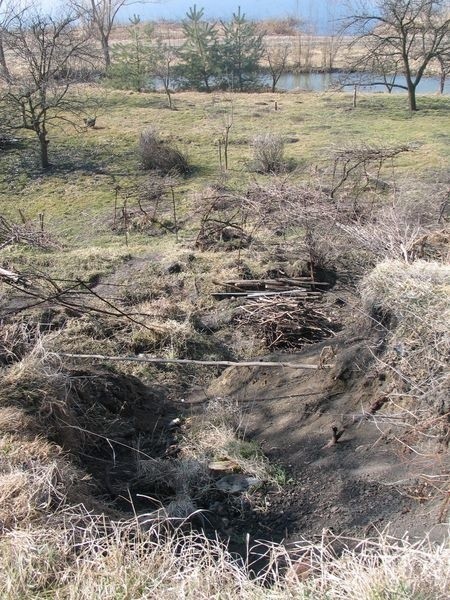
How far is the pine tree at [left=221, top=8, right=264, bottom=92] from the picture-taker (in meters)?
27.3

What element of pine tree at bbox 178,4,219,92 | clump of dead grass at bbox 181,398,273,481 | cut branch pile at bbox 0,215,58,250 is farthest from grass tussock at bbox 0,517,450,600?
pine tree at bbox 178,4,219,92

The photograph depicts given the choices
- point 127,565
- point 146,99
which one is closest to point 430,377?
point 127,565

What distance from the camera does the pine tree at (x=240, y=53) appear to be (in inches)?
1075

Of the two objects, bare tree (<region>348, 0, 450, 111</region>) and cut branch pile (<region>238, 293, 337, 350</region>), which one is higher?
bare tree (<region>348, 0, 450, 111</region>)

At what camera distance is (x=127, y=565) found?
2.60 m

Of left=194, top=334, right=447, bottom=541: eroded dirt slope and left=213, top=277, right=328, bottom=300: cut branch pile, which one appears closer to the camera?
left=194, top=334, right=447, bottom=541: eroded dirt slope

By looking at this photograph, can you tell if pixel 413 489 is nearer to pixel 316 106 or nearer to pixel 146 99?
pixel 316 106

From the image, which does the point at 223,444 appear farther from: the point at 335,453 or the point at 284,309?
the point at 284,309

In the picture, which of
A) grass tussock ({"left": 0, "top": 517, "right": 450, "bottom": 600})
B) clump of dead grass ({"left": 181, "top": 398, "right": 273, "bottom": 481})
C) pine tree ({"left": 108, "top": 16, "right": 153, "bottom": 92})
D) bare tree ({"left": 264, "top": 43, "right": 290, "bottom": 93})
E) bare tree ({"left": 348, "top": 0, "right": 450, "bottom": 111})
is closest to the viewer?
grass tussock ({"left": 0, "top": 517, "right": 450, "bottom": 600})

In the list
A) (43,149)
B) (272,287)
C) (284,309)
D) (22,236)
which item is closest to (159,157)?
(43,149)

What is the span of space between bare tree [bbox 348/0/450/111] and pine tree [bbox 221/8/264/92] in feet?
21.7

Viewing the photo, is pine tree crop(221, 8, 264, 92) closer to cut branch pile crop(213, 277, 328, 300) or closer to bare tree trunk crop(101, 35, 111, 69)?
bare tree trunk crop(101, 35, 111, 69)

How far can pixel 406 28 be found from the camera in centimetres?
2012

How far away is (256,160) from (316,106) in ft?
28.2
